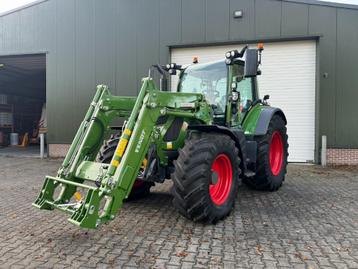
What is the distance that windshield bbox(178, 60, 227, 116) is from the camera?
5840mm

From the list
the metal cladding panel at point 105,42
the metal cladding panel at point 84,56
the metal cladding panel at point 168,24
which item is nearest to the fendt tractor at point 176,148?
the metal cladding panel at point 168,24

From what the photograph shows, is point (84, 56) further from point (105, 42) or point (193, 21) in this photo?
point (193, 21)

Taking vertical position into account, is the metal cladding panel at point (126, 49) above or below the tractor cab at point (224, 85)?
above

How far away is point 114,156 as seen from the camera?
4.12 m

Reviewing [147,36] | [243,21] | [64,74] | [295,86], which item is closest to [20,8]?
[64,74]

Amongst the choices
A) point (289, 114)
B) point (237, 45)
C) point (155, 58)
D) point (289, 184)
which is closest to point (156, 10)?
point (155, 58)

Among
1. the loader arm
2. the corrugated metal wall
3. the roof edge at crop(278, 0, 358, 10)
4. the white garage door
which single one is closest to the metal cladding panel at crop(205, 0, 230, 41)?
the corrugated metal wall

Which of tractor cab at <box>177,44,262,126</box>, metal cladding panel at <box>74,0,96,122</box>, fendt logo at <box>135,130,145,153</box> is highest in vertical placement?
metal cladding panel at <box>74,0,96,122</box>

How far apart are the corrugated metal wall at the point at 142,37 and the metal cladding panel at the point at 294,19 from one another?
0.10 ft

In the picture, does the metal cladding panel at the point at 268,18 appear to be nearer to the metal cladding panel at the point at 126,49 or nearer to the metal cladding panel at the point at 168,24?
the metal cladding panel at the point at 168,24

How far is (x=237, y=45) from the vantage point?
11438 millimetres

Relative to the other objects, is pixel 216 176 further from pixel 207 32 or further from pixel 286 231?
pixel 207 32

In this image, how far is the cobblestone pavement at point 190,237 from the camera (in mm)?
3518

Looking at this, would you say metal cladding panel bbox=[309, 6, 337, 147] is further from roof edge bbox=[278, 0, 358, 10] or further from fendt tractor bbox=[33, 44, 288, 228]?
fendt tractor bbox=[33, 44, 288, 228]
